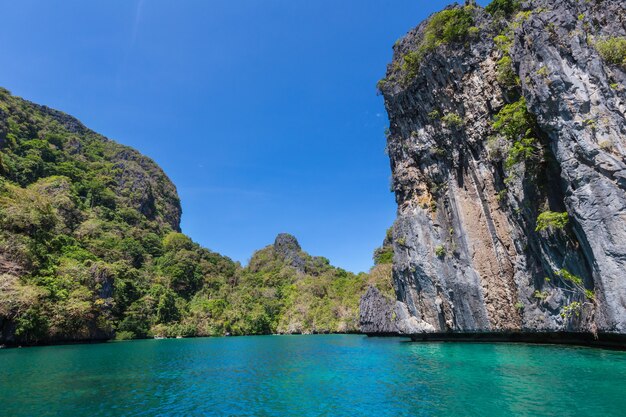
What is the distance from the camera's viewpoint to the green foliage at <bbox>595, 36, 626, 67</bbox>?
18672mm

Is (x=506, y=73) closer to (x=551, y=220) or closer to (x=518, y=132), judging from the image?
(x=518, y=132)

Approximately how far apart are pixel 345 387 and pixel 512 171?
17803mm

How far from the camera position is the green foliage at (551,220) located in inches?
739

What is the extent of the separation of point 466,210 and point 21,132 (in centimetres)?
9356

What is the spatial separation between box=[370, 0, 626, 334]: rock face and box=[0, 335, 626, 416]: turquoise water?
465cm

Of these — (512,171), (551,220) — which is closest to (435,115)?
(512,171)

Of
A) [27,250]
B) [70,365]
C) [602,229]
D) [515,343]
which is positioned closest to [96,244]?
[27,250]

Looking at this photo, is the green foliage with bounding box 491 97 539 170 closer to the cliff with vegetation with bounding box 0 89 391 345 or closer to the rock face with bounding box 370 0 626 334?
the rock face with bounding box 370 0 626 334

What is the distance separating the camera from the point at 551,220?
19.2 metres

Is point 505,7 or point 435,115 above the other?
point 505,7

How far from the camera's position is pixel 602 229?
16.0 meters

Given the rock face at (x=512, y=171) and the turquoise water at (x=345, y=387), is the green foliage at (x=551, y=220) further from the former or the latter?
the turquoise water at (x=345, y=387)

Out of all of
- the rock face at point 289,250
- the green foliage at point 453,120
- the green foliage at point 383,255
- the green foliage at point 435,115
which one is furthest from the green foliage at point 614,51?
the rock face at point 289,250

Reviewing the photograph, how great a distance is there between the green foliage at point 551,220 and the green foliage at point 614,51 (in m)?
8.88
